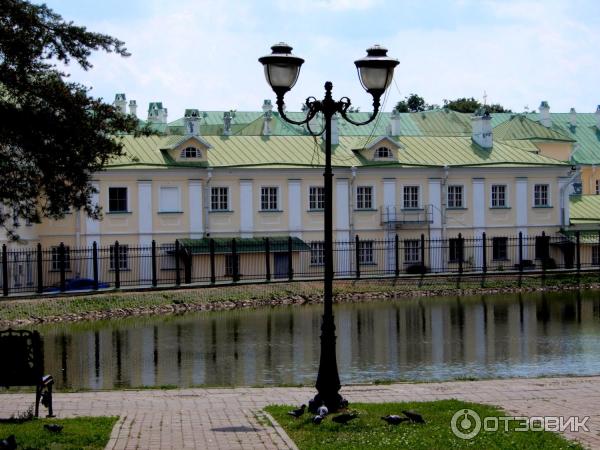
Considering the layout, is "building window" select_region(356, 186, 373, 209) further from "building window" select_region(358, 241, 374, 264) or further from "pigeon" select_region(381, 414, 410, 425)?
"pigeon" select_region(381, 414, 410, 425)

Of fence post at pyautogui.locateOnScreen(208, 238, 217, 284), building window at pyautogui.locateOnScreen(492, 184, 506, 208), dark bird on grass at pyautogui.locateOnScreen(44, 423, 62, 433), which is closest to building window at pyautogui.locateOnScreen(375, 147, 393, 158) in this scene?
building window at pyautogui.locateOnScreen(492, 184, 506, 208)

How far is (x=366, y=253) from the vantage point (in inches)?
1887

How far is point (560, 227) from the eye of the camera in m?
51.2

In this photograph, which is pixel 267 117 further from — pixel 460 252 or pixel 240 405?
pixel 240 405

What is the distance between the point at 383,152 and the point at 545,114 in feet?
94.3

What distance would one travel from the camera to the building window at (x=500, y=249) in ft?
163

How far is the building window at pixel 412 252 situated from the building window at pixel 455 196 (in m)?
2.89

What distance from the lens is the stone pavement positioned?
11500 mm

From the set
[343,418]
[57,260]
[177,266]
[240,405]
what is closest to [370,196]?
[177,266]

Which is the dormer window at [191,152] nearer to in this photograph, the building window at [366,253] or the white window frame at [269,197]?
the white window frame at [269,197]

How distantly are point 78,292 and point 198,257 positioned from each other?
8800 mm

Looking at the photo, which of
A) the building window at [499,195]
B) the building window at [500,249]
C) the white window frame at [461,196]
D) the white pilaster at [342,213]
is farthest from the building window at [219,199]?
the building window at [499,195]

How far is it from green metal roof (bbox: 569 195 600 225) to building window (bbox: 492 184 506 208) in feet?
14.4

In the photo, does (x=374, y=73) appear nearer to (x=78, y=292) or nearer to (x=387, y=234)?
(x=78, y=292)
